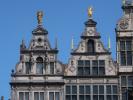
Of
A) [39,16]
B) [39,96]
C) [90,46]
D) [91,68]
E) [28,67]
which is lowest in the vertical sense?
[39,96]

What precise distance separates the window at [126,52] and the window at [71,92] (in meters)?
4.88

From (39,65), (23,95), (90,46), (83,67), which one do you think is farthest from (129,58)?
(23,95)

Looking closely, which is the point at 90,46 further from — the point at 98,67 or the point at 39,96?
the point at 39,96

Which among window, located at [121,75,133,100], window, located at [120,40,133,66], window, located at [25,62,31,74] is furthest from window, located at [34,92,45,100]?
window, located at [120,40,133,66]

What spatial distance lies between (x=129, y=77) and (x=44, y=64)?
767 centimetres

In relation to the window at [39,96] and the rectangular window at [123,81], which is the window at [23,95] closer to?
the window at [39,96]

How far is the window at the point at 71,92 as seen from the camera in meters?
57.2

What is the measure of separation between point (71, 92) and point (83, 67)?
2.57 metres

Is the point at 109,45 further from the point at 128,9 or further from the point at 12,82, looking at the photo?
the point at 12,82

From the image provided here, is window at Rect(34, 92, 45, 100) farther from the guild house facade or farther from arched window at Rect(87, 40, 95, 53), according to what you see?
arched window at Rect(87, 40, 95, 53)

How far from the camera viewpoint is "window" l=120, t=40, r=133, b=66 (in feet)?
190

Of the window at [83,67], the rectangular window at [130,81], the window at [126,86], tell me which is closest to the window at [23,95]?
the window at [83,67]

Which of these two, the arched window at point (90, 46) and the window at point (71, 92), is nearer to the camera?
the window at point (71, 92)

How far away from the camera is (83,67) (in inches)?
2287
